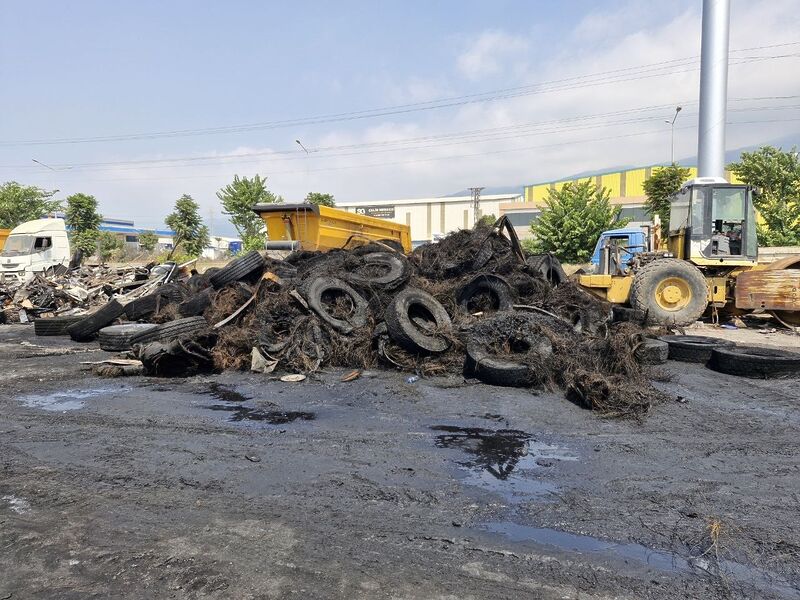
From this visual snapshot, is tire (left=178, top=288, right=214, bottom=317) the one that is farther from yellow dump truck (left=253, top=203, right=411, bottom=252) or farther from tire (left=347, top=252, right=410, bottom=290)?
yellow dump truck (left=253, top=203, right=411, bottom=252)

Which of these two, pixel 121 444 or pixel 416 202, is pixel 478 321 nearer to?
pixel 121 444

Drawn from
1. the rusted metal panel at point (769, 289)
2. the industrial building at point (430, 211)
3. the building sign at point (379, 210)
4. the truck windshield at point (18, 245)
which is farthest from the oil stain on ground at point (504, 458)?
the building sign at point (379, 210)

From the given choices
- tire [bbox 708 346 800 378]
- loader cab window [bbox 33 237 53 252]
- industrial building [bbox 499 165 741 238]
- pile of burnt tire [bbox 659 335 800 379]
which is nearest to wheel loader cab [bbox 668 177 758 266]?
pile of burnt tire [bbox 659 335 800 379]

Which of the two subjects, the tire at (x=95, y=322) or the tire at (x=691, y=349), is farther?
the tire at (x=95, y=322)

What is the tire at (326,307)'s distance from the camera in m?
8.06

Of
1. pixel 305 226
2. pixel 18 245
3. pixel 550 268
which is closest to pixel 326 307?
pixel 550 268

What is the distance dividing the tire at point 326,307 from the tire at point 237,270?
1.82 metres

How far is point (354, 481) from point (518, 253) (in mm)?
7272

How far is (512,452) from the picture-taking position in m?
4.57

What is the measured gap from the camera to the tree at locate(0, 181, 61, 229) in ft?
117

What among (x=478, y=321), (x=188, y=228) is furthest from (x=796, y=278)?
(x=188, y=228)

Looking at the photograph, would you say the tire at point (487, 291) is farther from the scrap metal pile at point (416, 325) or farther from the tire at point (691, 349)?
the tire at point (691, 349)

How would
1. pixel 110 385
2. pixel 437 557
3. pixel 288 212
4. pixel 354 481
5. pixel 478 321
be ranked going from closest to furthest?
pixel 437 557 → pixel 354 481 → pixel 110 385 → pixel 478 321 → pixel 288 212

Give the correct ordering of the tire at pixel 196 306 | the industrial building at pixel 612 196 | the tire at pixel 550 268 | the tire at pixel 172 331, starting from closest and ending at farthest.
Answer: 1. the tire at pixel 172 331
2. the tire at pixel 196 306
3. the tire at pixel 550 268
4. the industrial building at pixel 612 196
